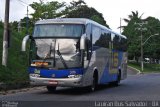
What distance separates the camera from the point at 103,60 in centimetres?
2562

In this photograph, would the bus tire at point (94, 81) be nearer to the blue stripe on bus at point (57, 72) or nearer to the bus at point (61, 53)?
the bus at point (61, 53)

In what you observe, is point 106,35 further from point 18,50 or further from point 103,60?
point 18,50

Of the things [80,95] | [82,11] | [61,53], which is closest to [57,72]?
[61,53]

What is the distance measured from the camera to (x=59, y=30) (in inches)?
840

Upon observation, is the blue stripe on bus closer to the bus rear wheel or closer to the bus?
the bus

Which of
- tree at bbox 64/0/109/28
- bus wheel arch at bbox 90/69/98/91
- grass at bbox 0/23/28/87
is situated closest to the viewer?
bus wheel arch at bbox 90/69/98/91

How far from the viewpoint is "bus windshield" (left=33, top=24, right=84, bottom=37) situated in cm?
2116

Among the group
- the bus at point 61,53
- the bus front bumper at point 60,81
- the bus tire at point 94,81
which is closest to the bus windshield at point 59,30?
the bus at point 61,53

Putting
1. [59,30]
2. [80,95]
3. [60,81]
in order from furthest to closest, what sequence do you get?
[59,30]
[80,95]
[60,81]

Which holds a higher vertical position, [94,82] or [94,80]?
[94,80]

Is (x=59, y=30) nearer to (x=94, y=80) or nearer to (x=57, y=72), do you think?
(x=57, y=72)

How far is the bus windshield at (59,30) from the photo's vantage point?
21.2 m

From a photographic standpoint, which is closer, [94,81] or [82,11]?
[94,81]

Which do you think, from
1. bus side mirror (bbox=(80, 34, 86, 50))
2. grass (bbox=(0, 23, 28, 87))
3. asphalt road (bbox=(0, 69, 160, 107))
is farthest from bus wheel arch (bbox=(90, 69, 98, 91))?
grass (bbox=(0, 23, 28, 87))
